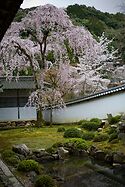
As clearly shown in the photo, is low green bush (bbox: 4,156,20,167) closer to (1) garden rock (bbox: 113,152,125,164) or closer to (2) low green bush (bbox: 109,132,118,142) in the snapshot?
(1) garden rock (bbox: 113,152,125,164)

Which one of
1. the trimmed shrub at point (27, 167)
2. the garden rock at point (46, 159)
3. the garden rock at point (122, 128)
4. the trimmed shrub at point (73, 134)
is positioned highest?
the garden rock at point (122, 128)

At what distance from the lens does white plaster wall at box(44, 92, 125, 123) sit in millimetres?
22109

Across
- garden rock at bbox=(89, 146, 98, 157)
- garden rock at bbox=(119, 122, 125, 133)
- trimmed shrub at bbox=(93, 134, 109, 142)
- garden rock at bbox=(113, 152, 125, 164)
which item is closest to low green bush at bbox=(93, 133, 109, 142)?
trimmed shrub at bbox=(93, 134, 109, 142)

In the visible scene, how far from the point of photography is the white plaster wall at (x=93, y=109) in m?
22.1

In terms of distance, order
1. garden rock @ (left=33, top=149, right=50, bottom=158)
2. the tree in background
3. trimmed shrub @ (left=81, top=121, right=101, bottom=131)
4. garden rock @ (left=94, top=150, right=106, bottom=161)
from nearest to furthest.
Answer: garden rock @ (left=94, top=150, right=106, bottom=161) → garden rock @ (left=33, top=149, right=50, bottom=158) → trimmed shrub @ (left=81, top=121, right=101, bottom=131) → the tree in background

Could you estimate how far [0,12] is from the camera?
146 inches

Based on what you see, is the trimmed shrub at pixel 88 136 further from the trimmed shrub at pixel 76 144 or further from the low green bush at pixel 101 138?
the trimmed shrub at pixel 76 144

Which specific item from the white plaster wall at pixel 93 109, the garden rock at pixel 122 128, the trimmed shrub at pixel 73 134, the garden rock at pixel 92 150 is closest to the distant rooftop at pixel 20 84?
the white plaster wall at pixel 93 109

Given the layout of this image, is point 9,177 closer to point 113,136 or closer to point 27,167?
point 27,167

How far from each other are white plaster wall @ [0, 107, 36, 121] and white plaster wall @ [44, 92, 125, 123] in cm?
301

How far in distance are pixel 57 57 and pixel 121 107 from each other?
5233mm

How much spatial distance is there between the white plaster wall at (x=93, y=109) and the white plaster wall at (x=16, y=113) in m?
3.01

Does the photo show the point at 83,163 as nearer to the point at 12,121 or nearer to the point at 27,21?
the point at 27,21

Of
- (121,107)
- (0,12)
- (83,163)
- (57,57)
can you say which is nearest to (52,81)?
(57,57)
